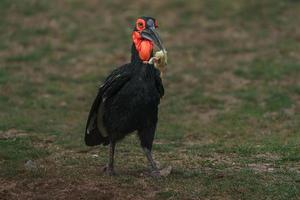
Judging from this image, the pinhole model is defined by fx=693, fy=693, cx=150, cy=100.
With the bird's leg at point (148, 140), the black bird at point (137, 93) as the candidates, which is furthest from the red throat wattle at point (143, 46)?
the bird's leg at point (148, 140)

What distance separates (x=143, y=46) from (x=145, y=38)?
4.0 inches

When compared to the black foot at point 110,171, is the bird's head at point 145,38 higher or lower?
higher

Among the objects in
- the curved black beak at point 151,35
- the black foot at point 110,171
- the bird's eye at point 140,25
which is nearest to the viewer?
the curved black beak at point 151,35

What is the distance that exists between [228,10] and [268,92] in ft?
19.7

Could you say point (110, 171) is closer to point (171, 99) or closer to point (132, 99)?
point (132, 99)

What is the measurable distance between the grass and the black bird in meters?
0.56

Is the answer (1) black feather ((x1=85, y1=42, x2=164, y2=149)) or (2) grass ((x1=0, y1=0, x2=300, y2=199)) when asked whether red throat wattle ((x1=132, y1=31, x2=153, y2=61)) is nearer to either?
(1) black feather ((x1=85, y1=42, x2=164, y2=149))

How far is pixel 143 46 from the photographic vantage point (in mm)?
8141

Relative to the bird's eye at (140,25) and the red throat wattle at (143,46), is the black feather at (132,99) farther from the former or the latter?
the bird's eye at (140,25)

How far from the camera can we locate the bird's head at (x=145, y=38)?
8094mm

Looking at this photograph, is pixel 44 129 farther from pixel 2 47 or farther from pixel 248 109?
pixel 2 47

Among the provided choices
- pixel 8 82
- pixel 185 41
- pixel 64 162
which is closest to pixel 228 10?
pixel 185 41

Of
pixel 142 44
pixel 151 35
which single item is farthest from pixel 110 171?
pixel 151 35

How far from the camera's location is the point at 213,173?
8.56 metres
